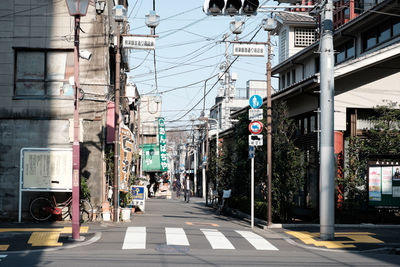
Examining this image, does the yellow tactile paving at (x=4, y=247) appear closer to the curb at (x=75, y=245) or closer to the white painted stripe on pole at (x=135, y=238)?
the curb at (x=75, y=245)

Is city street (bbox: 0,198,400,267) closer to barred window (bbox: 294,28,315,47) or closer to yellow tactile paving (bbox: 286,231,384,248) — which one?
yellow tactile paving (bbox: 286,231,384,248)

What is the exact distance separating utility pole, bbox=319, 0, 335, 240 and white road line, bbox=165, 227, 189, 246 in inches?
167

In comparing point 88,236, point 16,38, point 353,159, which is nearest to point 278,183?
point 353,159

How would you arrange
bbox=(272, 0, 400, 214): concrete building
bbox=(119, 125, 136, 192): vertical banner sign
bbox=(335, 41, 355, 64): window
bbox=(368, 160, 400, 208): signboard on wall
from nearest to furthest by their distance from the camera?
bbox=(368, 160, 400, 208): signboard on wall
bbox=(119, 125, 136, 192): vertical banner sign
bbox=(272, 0, 400, 214): concrete building
bbox=(335, 41, 355, 64): window

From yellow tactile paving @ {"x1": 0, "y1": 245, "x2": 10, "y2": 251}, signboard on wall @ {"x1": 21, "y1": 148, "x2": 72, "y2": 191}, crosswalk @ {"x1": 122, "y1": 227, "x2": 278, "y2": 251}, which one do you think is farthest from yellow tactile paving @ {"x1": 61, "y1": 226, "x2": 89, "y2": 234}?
yellow tactile paving @ {"x1": 0, "y1": 245, "x2": 10, "y2": 251}

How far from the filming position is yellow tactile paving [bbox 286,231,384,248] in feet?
50.2

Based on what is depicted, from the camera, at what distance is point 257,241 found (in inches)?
619

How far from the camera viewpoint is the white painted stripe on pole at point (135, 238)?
13.9 m

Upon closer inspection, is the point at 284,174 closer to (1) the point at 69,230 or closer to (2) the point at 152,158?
(1) the point at 69,230

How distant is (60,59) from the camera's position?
21.2 metres

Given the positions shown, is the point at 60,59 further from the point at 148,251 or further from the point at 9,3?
the point at 148,251

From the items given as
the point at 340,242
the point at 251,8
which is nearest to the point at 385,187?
the point at 340,242

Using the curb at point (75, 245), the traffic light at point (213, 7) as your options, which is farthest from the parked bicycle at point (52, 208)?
the traffic light at point (213, 7)

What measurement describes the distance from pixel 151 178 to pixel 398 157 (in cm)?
4622
